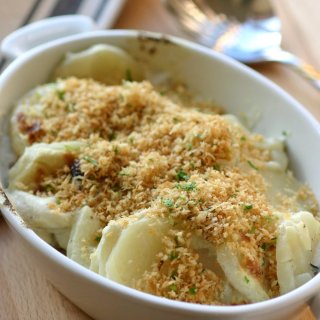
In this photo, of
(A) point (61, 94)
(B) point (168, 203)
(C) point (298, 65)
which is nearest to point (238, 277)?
(B) point (168, 203)

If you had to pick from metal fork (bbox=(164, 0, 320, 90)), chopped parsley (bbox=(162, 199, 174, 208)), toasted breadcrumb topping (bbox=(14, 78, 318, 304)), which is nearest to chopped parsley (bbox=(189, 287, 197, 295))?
toasted breadcrumb topping (bbox=(14, 78, 318, 304))

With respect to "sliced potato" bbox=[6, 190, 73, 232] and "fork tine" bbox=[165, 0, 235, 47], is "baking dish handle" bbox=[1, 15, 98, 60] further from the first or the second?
"sliced potato" bbox=[6, 190, 73, 232]

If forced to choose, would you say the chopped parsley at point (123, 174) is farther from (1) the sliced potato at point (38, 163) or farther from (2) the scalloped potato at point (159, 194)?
(1) the sliced potato at point (38, 163)

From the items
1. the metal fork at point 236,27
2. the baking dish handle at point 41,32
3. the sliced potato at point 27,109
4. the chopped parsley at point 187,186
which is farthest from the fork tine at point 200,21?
the chopped parsley at point 187,186

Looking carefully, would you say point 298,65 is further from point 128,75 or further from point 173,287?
point 173,287

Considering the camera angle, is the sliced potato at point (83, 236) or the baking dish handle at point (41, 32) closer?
the sliced potato at point (83, 236)

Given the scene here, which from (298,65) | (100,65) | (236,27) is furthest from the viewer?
(236,27)
